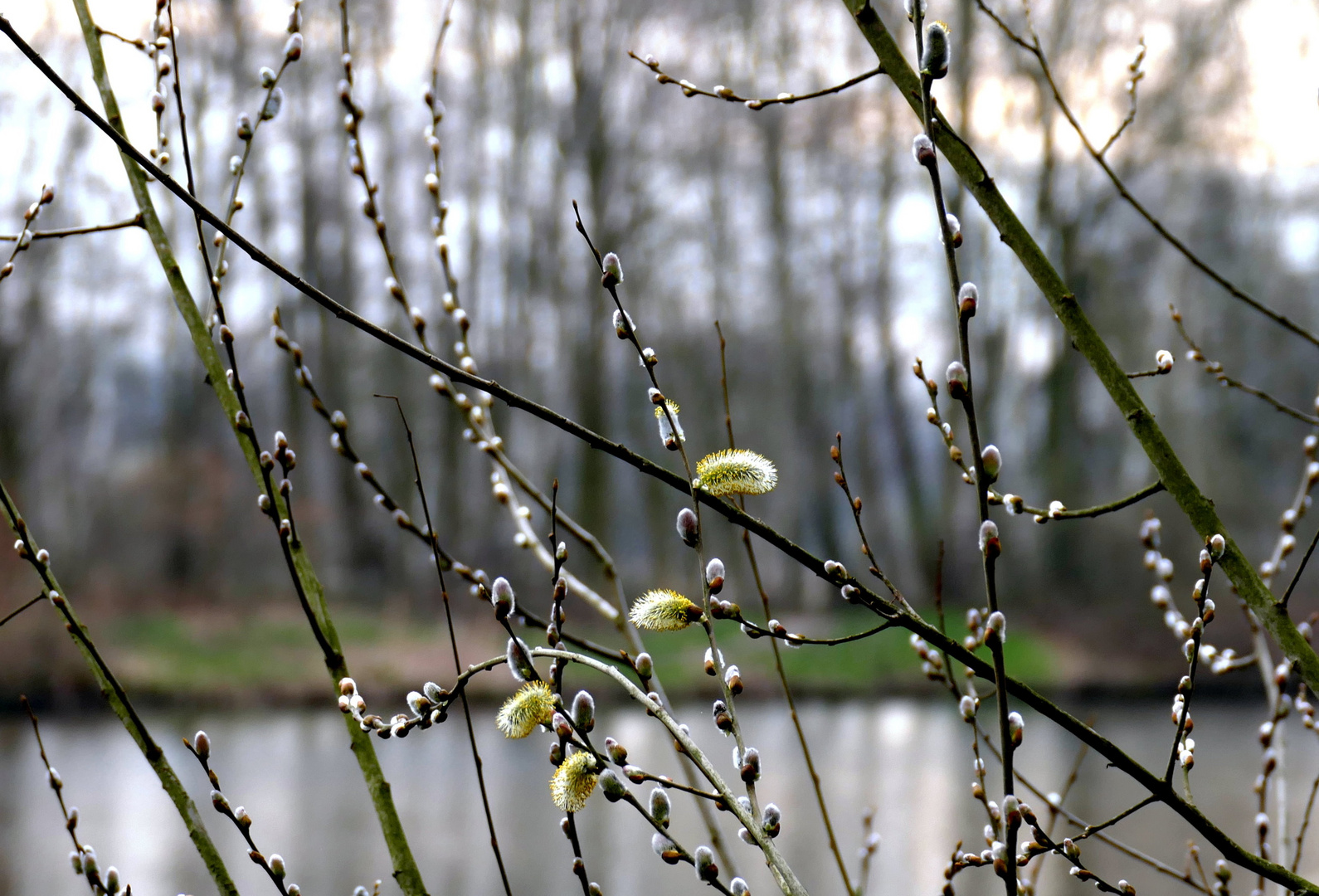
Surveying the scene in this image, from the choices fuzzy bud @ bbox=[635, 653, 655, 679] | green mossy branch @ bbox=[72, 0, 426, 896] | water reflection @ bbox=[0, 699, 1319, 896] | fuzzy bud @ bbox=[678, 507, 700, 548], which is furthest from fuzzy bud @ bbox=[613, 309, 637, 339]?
water reflection @ bbox=[0, 699, 1319, 896]

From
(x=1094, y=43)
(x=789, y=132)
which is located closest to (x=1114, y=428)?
(x=1094, y=43)

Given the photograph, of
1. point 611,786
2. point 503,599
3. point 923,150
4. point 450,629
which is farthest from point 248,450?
point 923,150

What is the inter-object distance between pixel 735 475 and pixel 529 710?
241 mm

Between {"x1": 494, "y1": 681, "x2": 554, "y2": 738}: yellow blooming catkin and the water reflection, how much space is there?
4.35 metres

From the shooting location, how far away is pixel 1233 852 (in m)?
0.79

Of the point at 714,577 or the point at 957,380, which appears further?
the point at 714,577

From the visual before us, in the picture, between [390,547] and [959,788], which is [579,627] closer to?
[390,547]

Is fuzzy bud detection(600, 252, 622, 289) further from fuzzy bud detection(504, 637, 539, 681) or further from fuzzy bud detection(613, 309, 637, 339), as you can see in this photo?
fuzzy bud detection(504, 637, 539, 681)

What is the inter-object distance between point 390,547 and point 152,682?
399 cm

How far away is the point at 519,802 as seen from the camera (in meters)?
7.19

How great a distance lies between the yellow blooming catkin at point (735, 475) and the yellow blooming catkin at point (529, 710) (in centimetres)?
20

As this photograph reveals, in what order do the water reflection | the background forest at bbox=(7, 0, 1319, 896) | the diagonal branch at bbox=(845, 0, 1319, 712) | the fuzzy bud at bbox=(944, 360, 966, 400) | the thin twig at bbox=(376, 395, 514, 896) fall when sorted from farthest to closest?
the background forest at bbox=(7, 0, 1319, 896)
the water reflection
the diagonal branch at bbox=(845, 0, 1319, 712)
the thin twig at bbox=(376, 395, 514, 896)
the fuzzy bud at bbox=(944, 360, 966, 400)

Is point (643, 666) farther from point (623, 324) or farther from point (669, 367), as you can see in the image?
point (669, 367)

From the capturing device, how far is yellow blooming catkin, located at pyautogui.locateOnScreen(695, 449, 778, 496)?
797 millimetres
